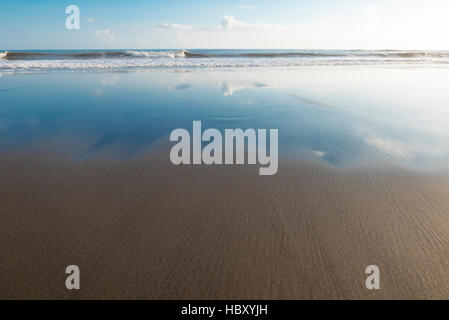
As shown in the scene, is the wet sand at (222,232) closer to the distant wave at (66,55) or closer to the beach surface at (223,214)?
the beach surface at (223,214)

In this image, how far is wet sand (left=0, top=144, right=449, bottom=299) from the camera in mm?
1774

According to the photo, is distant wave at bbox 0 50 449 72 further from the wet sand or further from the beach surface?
the wet sand

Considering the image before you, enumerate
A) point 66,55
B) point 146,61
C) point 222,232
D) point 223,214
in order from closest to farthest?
point 222,232, point 223,214, point 146,61, point 66,55

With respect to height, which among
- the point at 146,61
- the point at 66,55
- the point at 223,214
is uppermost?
the point at 66,55

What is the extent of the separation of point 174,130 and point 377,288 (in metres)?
3.99

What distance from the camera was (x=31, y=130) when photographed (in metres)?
4.86

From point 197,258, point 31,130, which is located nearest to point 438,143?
point 197,258

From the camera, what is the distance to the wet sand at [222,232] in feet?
5.82

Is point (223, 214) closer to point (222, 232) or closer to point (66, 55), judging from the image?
point (222, 232)

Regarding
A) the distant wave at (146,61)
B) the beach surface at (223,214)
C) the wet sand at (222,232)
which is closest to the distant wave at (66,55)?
the distant wave at (146,61)

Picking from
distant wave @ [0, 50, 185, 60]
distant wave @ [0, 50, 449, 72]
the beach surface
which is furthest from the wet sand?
distant wave @ [0, 50, 185, 60]

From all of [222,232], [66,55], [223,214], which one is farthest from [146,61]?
[222,232]

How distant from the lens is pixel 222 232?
2.26 m
